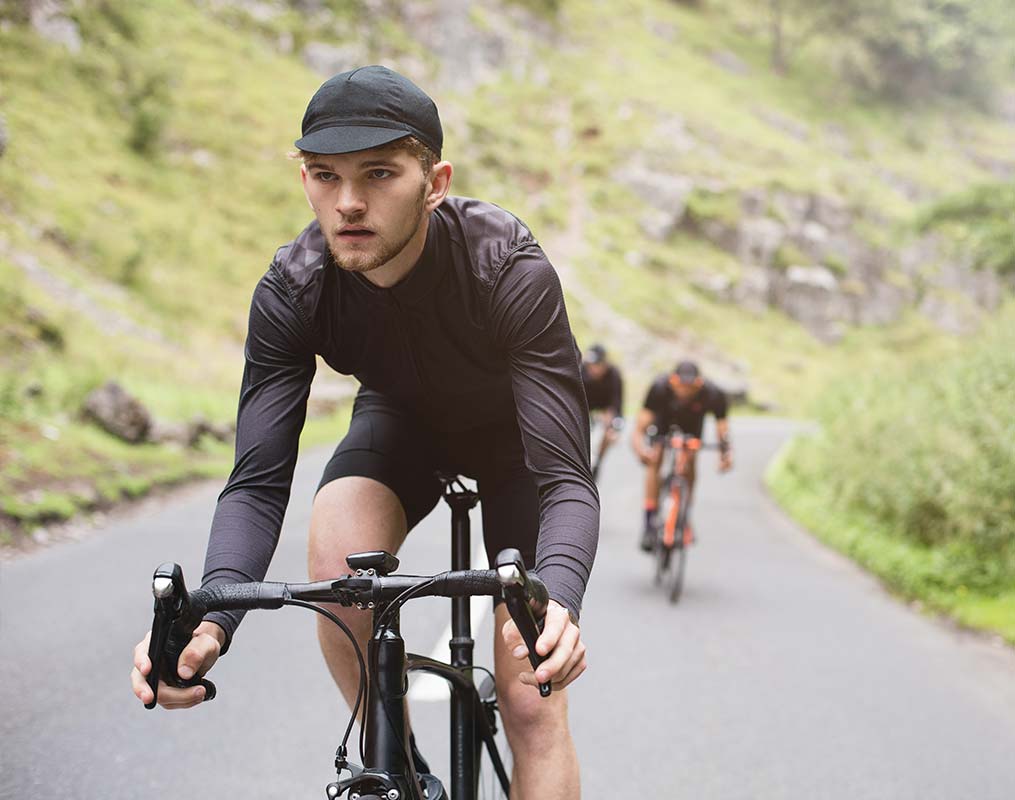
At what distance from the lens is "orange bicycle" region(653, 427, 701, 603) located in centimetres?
938

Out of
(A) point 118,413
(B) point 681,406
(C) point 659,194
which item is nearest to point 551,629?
(B) point 681,406

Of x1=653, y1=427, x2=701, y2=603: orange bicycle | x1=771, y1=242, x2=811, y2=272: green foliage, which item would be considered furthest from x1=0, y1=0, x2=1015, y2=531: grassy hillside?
x1=653, y1=427, x2=701, y2=603: orange bicycle

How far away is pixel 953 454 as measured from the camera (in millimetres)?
10469

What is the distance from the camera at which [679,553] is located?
9.30 m

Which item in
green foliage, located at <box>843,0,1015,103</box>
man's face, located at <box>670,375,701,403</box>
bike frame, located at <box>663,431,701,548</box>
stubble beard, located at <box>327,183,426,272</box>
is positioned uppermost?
green foliage, located at <box>843,0,1015,103</box>

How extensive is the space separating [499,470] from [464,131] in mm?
55296

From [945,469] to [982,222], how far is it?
27.4 ft

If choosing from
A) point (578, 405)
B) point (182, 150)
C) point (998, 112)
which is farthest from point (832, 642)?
point (998, 112)

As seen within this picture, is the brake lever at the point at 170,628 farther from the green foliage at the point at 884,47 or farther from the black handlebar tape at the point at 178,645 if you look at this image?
the green foliage at the point at 884,47

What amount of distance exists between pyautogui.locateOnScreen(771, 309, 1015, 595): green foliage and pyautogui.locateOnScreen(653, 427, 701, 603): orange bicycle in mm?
2397

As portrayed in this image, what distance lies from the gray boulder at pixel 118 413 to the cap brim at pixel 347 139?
1294 centimetres

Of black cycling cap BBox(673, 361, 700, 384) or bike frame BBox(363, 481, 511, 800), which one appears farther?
black cycling cap BBox(673, 361, 700, 384)

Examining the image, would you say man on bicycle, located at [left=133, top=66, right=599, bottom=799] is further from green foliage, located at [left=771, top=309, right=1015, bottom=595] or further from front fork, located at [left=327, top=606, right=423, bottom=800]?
green foliage, located at [left=771, top=309, right=1015, bottom=595]

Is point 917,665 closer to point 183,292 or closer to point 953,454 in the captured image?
point 953,454
